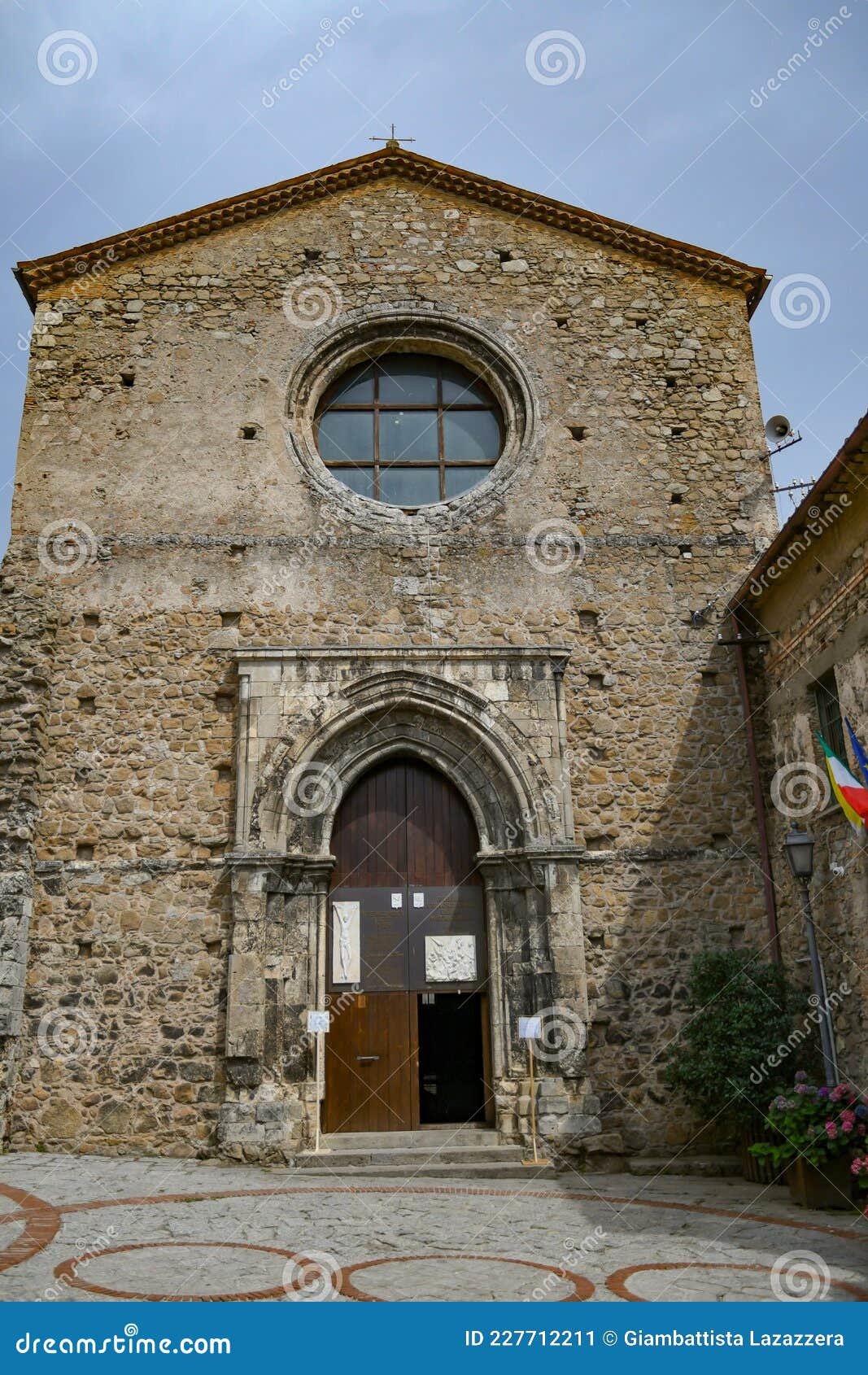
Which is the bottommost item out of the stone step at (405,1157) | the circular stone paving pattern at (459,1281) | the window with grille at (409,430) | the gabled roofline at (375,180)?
the circular stone paving pattern at (459,1281)

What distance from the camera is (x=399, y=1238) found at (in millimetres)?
5977

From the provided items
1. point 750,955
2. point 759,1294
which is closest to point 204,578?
point 750,955

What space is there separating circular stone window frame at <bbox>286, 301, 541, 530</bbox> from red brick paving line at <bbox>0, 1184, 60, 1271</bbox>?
6.53 meters

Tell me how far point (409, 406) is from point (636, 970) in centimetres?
621

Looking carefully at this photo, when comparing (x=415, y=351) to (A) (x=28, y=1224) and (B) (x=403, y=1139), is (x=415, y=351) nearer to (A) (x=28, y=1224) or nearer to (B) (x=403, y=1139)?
(B) (x=403, y=1139)

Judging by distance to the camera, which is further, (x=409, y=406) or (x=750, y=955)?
(x=409, y=406)

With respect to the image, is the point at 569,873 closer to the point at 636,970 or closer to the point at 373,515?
the point at 636,970

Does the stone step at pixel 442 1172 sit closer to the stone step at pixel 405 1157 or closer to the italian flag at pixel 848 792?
the stone step at pixel 405 1157

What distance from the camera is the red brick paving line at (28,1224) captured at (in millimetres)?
5285

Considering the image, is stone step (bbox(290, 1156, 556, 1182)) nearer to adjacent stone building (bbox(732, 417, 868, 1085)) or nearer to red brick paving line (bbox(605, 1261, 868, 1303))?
adjacent stone building (bbox(732, 417, 868, 1085))

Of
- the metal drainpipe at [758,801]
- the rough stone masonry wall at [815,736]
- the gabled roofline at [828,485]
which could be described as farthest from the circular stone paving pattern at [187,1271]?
the gabled roofline at [828,485]

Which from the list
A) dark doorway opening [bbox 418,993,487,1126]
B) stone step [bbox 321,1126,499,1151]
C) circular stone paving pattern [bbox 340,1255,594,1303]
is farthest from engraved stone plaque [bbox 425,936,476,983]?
circular stone paving pattern [bbox 340,1255,594,1303]

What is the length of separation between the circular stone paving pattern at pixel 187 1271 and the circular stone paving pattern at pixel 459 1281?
301 millimetres

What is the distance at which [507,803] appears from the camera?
32.3ft
